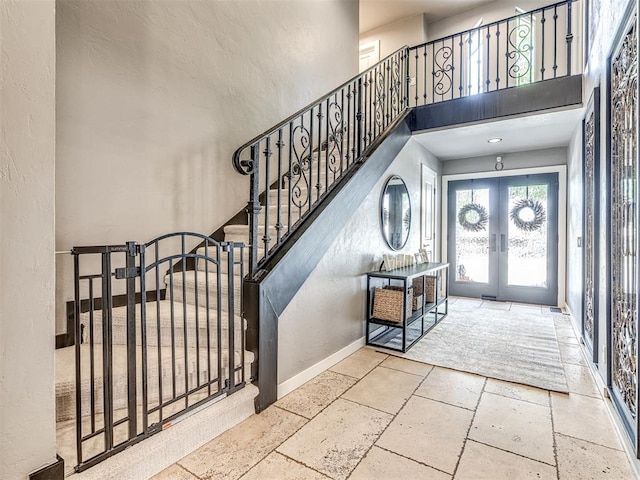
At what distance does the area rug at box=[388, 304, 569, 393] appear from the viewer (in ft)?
9.21

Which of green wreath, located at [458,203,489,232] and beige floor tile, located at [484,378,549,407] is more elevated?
green wreath, located at [458,203,489,232]

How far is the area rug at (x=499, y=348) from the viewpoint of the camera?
2807mm

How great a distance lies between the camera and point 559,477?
1615 mm

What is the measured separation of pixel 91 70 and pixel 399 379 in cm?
316

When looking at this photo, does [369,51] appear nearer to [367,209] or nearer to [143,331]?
[367,209]

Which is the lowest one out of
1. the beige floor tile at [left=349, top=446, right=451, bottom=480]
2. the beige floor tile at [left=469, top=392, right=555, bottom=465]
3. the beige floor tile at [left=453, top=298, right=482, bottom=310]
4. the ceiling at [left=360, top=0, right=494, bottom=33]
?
the beige floor tile at [left=469, top=392, right=555, bottom=465]

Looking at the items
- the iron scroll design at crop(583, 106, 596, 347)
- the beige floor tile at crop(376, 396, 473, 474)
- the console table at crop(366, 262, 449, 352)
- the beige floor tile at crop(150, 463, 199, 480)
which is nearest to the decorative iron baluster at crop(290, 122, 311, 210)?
the console table at crop(366, 262, 449, 352)

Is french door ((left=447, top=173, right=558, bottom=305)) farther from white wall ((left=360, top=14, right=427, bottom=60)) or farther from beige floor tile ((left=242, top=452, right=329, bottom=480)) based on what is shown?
beige floor tile ((left=242, top=452, right=329, bottom=480))

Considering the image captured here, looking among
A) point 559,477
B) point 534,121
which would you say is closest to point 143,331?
point 559,477

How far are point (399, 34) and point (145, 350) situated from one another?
655cm

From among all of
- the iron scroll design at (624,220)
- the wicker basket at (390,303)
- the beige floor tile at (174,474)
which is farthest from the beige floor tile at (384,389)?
the iron scroll design at (624,220)

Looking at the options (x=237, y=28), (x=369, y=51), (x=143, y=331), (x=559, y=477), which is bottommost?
(x=559, y=477)

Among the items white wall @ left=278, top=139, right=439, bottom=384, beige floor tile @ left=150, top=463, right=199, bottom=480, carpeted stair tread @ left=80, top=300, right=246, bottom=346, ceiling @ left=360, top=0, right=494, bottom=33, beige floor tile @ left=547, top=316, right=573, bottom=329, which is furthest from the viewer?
ceiling @ left=360, top=0, right=494, bottom=33

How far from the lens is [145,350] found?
1.61m
